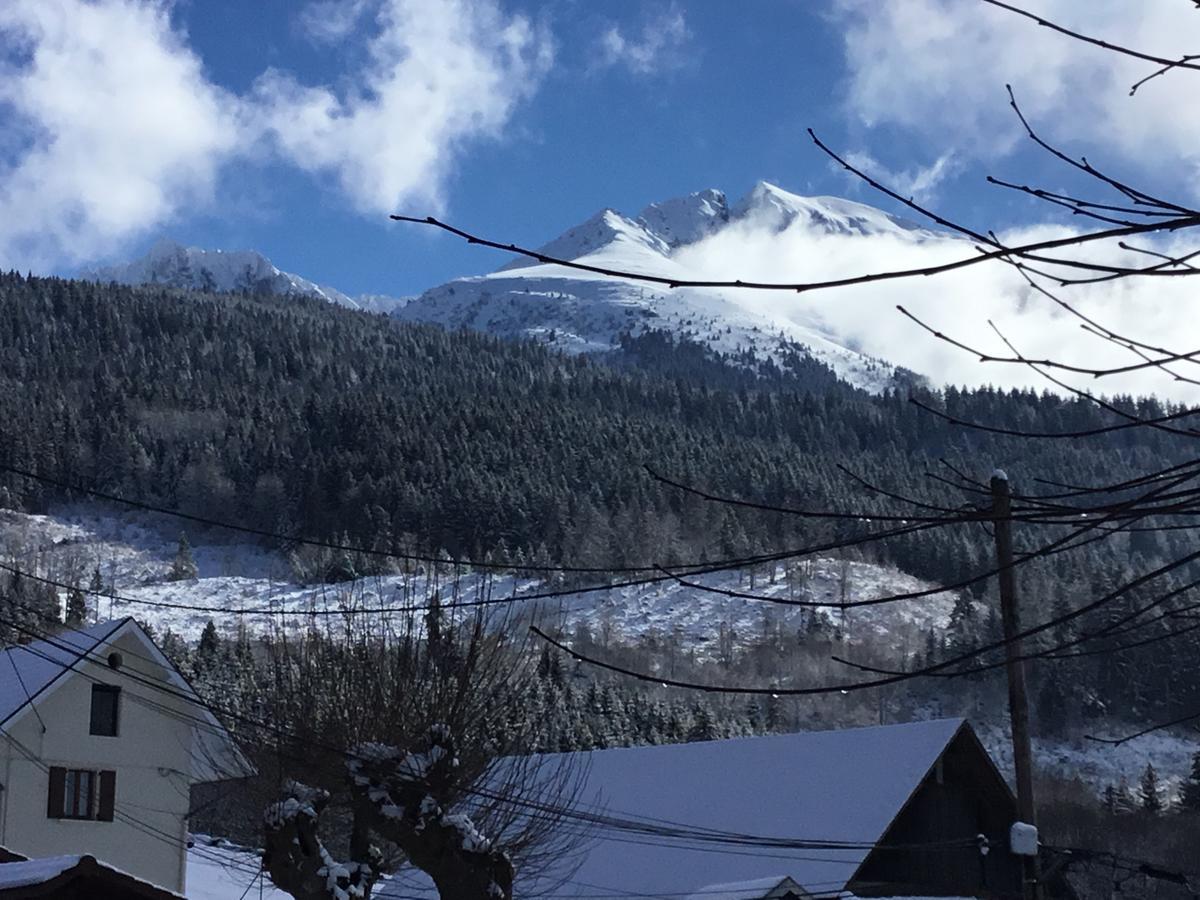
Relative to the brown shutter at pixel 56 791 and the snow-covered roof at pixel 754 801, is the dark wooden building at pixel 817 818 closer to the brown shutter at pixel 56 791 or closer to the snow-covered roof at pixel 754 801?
the snow-covered roof at pixel 754 801

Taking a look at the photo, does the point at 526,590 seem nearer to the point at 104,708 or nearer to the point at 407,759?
the point at 104,708

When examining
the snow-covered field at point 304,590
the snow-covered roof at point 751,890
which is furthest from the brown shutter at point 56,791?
the snow-covered field at point 304,590

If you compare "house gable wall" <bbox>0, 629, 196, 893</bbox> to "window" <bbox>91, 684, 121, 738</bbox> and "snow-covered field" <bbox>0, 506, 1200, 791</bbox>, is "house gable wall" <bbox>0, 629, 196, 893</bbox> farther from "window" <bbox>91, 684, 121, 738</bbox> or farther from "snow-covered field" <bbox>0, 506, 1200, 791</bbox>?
"snow-covered field" <bbox>0, 506, 1200, 791</bbox>

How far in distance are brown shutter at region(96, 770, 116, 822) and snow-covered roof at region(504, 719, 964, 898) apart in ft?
27.9

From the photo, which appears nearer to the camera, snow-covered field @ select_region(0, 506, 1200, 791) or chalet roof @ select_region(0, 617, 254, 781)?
chalet roof @ select_region(0, 617, 254, 781)

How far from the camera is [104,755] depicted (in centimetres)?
2675

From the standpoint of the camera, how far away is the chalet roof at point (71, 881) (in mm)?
9969

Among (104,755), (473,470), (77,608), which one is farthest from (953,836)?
(473,470)

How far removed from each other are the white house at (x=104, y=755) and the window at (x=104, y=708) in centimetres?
2

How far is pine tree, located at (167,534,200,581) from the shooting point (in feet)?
494

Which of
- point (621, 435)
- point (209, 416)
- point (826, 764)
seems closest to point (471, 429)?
point (621, 435)

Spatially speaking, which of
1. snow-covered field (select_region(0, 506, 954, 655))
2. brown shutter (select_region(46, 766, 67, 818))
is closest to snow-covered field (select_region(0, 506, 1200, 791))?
snow-covered field (select_region(0, 506, 954, 655))

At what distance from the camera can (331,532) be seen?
153500 millimetres

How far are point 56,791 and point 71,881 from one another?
16710mm
